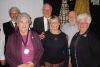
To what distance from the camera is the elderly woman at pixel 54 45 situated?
3.18 m

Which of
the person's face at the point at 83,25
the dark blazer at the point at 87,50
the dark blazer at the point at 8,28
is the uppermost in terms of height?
the person's face at the point at 83,25

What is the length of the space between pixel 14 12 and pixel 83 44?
1.37m

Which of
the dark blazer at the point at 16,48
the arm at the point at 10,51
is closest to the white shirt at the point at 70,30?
the dark blazer at the point at 16,48

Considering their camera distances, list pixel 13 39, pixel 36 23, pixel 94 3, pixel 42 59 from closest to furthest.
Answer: pixel 13 39 → pixel 42 59 → pixel 36 23 → pixel 94 3

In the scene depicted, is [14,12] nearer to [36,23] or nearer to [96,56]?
[36,23]

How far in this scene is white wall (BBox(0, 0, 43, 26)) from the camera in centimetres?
482

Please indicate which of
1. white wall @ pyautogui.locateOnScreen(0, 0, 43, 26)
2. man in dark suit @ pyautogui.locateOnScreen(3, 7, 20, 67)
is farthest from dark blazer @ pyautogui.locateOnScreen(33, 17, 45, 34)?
white wall @ pyautogui.locateOnScreen(0, 0, 43, 26)

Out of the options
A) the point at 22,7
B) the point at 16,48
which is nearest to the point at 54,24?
the point at 16,48

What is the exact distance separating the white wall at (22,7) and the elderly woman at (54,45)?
1831 mm

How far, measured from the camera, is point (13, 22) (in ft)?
12.5

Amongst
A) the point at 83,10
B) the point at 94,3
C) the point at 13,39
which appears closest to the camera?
the point at 13,39

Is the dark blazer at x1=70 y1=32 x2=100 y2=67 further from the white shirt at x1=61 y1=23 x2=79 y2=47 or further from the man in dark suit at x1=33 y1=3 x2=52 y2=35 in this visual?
the man in dark suit at x1=33 y1=3 x2=52 y2=35

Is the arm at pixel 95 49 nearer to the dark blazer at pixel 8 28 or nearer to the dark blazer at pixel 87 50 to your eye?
the dark blazer at pixel 87 50

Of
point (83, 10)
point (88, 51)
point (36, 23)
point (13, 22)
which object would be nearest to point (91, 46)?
point (88, 51)
